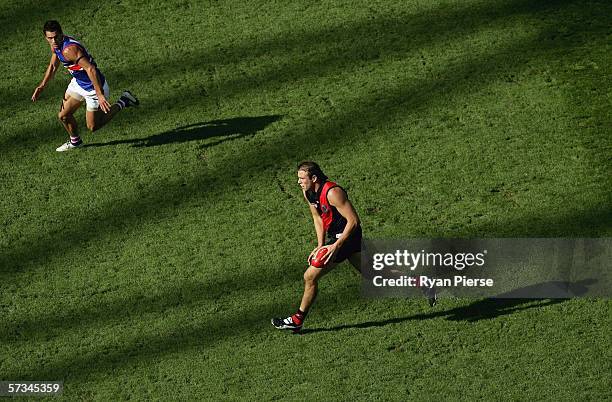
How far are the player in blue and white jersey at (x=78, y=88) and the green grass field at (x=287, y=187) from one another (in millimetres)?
344

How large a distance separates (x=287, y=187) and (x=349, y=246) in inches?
84.6

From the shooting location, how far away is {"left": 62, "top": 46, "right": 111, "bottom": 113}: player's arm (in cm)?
1263

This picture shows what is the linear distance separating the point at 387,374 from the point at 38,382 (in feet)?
10.0


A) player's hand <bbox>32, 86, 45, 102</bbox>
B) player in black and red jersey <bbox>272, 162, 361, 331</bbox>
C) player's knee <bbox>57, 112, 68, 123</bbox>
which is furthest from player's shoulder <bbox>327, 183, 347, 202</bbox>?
player's hand <bbox>32, 86, 45, 102</bbox>

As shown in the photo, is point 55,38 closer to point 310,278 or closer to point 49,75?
point 49,75

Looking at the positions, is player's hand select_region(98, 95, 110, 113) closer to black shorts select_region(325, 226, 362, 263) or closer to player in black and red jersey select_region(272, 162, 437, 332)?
player in black and red jersey select_region(272, 162, 437, 332)

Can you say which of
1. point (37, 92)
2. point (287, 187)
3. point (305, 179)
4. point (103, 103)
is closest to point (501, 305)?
point (305, 179)

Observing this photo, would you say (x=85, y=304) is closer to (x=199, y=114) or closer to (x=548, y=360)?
(x=199, y=114)

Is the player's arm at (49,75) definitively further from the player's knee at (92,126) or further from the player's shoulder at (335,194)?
the player's shoulder at (335,194)

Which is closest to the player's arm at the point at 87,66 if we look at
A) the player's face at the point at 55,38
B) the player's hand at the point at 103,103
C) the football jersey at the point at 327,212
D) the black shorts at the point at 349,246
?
the player's hand at the point at 103,103

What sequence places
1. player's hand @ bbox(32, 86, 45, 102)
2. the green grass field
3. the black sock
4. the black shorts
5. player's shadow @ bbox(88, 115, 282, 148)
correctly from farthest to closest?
player's shadow @ bbox(88, 115, 282, 148) < player's hand @ bbox(32, 86, 45, 102) < the black sock < the green grass field < the black shorts

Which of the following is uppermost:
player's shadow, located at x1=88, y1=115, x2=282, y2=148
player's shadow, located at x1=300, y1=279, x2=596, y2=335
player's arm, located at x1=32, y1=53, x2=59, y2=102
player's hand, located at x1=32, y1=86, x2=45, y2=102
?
player's arm, located at x1=32, y1=53, x2=59, y2=102

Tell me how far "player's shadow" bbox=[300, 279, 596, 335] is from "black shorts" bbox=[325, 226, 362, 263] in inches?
29.1

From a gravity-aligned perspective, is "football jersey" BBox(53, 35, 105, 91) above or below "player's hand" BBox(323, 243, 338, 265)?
above
